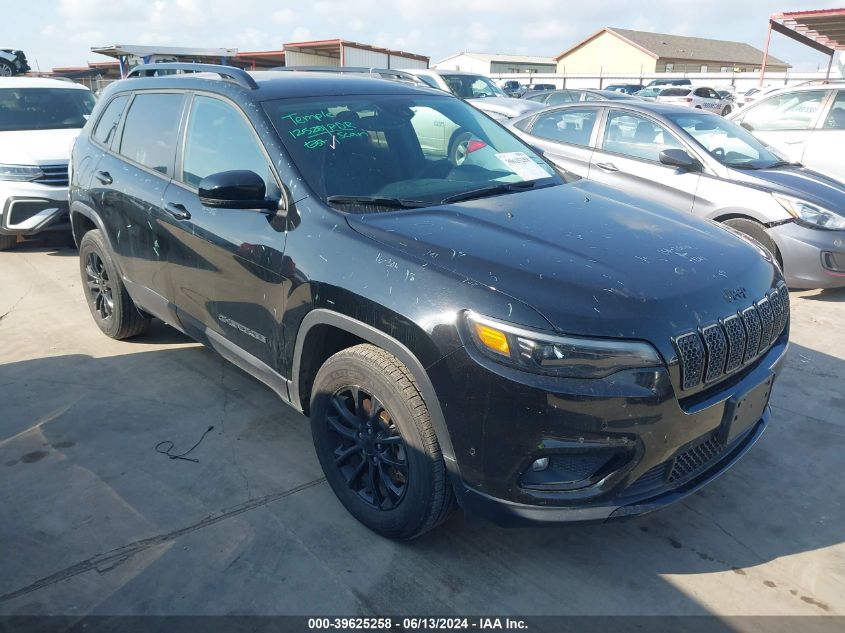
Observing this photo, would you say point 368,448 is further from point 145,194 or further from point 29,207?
point 29,207

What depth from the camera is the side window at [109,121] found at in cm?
444

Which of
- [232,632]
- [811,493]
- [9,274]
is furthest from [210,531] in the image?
[9,274]

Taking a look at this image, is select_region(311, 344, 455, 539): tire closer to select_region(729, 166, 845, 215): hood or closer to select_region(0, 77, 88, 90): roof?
select_region(729, 166, 845, 215): hood

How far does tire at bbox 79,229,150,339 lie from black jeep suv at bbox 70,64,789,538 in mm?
721

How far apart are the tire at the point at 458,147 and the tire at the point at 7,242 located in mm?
6087

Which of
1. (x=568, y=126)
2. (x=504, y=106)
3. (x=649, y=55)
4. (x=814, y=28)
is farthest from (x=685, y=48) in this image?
(x=568, y=126)

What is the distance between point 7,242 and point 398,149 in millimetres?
6150

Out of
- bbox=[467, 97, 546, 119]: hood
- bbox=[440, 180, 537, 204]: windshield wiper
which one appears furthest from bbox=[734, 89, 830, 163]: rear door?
bbox=[440, 180, 537, 204]: windshield wiper

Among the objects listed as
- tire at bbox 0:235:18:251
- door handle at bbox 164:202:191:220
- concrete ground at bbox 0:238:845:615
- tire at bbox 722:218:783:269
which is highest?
door handle at bbox 164:202:191:220

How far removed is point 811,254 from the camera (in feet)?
18.4

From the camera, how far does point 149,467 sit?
10.8 feet

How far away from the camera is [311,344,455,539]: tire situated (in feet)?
7.99

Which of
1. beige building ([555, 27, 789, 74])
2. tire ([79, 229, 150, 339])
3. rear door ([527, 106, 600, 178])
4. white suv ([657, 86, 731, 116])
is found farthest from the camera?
beige building ([555, 27, 789, 74])

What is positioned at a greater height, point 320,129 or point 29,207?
point 320,129
